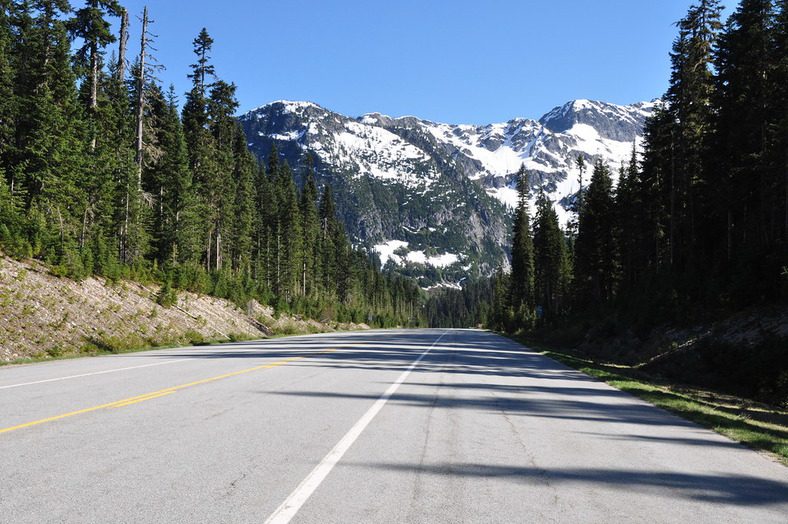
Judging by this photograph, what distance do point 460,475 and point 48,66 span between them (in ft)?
126

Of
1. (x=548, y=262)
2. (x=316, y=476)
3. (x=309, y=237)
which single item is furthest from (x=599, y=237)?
(x=316, y=476)

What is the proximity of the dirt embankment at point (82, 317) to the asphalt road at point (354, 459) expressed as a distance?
34.9 ft

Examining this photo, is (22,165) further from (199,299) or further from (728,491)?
(728,491)

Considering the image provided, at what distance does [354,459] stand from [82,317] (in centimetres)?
2158

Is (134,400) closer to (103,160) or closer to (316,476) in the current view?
(316,476)

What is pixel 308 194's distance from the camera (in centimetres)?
9338

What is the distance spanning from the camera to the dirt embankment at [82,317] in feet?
64.2

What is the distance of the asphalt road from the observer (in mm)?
4273

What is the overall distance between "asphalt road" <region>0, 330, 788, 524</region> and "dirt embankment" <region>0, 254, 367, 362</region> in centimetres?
1065

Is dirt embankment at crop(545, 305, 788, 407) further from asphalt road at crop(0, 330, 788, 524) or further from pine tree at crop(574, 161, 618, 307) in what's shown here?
pine tree at crop(574, 161, 618, 307)

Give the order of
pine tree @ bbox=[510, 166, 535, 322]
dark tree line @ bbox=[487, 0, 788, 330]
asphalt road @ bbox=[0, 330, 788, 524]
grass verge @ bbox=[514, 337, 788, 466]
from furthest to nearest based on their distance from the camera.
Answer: pine tree @ bbox=[510, 166, 535, 322]
dark tree line @ bbox=[487, 0, 788, 330]
grass verge @ bbox=[514, 337, 788, 466]
asphalt road @ bbox=[0, 330, 788, 524]

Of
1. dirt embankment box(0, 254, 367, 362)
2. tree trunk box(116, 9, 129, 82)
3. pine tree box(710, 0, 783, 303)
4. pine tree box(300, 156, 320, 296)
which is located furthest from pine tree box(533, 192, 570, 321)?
tree trunk box(116, 9, 129, 82)

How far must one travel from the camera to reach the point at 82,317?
22984 millimetres

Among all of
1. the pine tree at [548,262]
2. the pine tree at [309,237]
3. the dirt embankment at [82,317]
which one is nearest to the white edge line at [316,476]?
the dirt embankment at [82,317]
